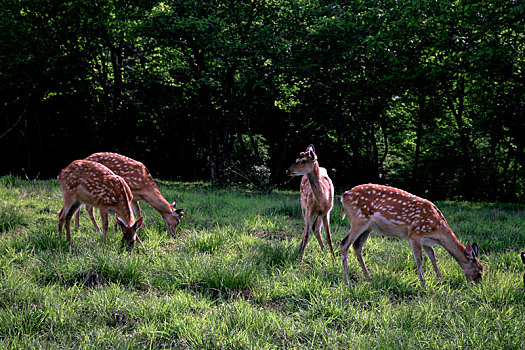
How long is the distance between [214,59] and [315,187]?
9.31m

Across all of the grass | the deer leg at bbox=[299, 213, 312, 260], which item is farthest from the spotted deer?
the deer leg at bbox=[299, 213, 312, 260]

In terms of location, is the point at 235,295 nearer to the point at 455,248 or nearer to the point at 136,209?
the point at 455,248

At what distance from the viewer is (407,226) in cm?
499

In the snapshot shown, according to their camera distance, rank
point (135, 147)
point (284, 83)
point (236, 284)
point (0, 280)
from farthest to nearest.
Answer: point (135, 147), point (284, 83), point (236, 284), point (0, 280)

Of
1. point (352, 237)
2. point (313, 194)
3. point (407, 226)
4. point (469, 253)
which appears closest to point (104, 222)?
point (313, 194)

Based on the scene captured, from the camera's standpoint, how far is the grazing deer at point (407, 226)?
4820mm

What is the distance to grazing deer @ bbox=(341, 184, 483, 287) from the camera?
482 centimetres

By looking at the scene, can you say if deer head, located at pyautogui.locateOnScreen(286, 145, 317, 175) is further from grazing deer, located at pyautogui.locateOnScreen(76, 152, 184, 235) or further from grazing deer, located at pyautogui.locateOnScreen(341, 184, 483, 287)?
grazing deer, located at pyautogui.locateOnScreen(76, 152, 184, 235)

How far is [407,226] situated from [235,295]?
7.23 feet

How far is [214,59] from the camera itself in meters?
13.8

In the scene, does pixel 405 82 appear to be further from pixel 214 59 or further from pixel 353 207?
pixel 353 207

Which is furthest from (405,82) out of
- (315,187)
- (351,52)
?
(315,187)

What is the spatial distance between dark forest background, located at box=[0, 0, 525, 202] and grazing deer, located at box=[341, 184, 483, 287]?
5.40 meters

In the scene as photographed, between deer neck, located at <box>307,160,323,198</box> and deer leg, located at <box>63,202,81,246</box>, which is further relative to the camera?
deer neck, located at <box>307,160,323,198</box>
